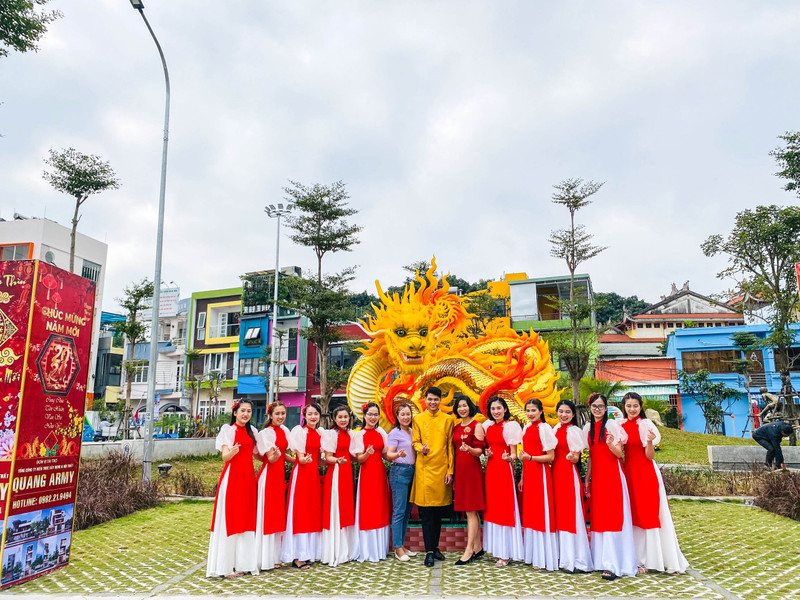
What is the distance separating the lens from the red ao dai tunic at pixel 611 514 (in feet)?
14.9

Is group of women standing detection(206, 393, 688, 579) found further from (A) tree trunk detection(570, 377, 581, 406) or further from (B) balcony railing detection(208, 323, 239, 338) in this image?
(B) balcony railing detection(208, 323, 239, 338)

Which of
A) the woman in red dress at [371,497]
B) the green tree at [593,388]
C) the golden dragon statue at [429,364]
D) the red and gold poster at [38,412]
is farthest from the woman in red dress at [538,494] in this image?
the green tree at [593,388]

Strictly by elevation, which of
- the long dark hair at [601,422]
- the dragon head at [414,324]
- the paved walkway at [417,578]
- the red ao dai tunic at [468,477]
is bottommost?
the paved walkway at [417,578]

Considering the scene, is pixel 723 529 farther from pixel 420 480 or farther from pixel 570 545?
pixel 420 480

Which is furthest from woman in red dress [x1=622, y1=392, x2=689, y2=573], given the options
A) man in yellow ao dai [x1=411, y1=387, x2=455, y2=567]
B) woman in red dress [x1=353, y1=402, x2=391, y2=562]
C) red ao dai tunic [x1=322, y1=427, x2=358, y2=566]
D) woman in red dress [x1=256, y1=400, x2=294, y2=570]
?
woman in red dress [x1=256, y1=400, x2=294, y2=570]

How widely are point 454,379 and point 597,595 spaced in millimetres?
4222

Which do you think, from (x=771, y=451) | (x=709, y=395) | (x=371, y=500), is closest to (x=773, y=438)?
(x=771, y=451)

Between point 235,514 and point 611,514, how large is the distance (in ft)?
9.63

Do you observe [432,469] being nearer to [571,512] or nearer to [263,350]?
[571,512]

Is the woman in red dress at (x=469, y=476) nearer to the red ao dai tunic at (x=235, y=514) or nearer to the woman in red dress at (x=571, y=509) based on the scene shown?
the woman in red dress at (x=571, y=509)

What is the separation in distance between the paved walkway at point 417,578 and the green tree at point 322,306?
11687mm

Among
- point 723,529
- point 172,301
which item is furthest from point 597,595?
point 172,301

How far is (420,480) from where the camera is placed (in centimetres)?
493

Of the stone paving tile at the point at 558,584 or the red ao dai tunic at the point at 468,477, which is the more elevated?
the red ao dai tunic at the point at 468,477
